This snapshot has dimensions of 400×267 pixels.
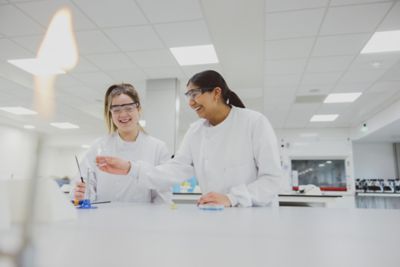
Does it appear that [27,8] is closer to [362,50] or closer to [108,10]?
[108,10]

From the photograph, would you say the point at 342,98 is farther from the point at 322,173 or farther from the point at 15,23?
the point at 15,23

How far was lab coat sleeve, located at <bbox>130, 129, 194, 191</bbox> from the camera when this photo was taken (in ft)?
4.82

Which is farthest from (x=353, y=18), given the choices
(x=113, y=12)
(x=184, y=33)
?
(x=113, y=12)

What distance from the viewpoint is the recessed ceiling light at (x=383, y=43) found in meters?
3.27

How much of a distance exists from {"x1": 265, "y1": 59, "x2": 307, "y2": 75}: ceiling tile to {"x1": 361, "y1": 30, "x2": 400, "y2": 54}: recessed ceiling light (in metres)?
0.74

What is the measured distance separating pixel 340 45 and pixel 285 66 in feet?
2.59

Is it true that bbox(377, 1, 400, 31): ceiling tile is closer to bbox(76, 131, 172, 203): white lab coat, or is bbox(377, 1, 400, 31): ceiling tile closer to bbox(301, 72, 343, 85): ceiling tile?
bbox(301, 72, 343, 85): ceiling tile

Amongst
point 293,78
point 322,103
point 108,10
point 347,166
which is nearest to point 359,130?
point 347,166

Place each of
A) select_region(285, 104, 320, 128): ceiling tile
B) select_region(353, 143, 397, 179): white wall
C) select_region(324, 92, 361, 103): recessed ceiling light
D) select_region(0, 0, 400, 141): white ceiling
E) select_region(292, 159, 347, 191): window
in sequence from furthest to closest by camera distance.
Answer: select_region(353, 143, 397, 179): white wall → select_region(292, 159, 347, 191): window → select_region(285, 104, 320, 128): ceiling tile → select_region(324, 92, 361, 103): recessed ceiling light → select_region(0, 0, 400, 141): white ceiling

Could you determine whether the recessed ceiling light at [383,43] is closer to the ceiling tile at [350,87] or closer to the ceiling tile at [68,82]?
the ceiling tile at [350,87]

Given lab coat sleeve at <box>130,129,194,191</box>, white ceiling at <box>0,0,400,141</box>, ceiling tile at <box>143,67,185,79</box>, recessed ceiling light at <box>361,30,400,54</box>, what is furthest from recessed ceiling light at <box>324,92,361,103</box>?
lab coat sleeve at <box>130,129,194,191</box>

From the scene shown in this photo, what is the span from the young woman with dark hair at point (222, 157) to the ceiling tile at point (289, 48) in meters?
2.06

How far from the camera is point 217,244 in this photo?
0.52 m

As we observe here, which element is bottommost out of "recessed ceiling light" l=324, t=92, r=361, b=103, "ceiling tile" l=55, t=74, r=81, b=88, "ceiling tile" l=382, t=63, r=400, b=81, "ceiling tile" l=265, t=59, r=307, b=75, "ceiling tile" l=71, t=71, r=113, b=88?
"ceiling tile" l=55, t=74, r=81, b=88
